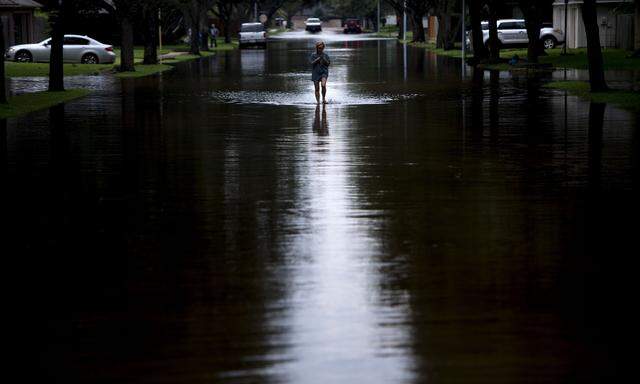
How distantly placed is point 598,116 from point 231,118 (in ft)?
23.3

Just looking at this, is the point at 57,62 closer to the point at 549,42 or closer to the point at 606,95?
the point at 606,95

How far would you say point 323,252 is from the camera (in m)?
10.7

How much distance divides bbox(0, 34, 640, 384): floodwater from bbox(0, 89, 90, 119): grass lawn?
4.64 metres

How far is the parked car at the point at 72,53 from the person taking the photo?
55344mm

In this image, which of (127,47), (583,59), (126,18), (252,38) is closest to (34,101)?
(126,18)

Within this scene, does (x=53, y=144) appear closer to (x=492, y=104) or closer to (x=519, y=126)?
(x=519, y=126)

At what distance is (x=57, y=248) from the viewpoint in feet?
36.2

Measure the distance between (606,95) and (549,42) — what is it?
37.8 m

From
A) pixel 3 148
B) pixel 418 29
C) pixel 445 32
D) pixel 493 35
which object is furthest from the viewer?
pixel 418 29

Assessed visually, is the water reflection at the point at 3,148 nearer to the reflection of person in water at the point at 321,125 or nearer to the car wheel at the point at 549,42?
the reflection of person in water at the point at 321,125

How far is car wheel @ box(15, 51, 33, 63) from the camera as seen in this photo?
55594 millimetres

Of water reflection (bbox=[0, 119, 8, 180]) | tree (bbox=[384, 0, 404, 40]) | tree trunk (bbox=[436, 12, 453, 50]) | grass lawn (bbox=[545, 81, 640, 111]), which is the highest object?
tree (bbox=[384, 0, 404, 40])

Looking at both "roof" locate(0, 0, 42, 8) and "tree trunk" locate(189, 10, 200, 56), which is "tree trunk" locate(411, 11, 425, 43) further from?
"roof" locate(0, 0, 42, 8)

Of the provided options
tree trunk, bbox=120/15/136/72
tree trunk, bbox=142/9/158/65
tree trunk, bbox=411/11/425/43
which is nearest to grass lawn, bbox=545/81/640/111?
tree trunk, bbox=120/15/136/72
